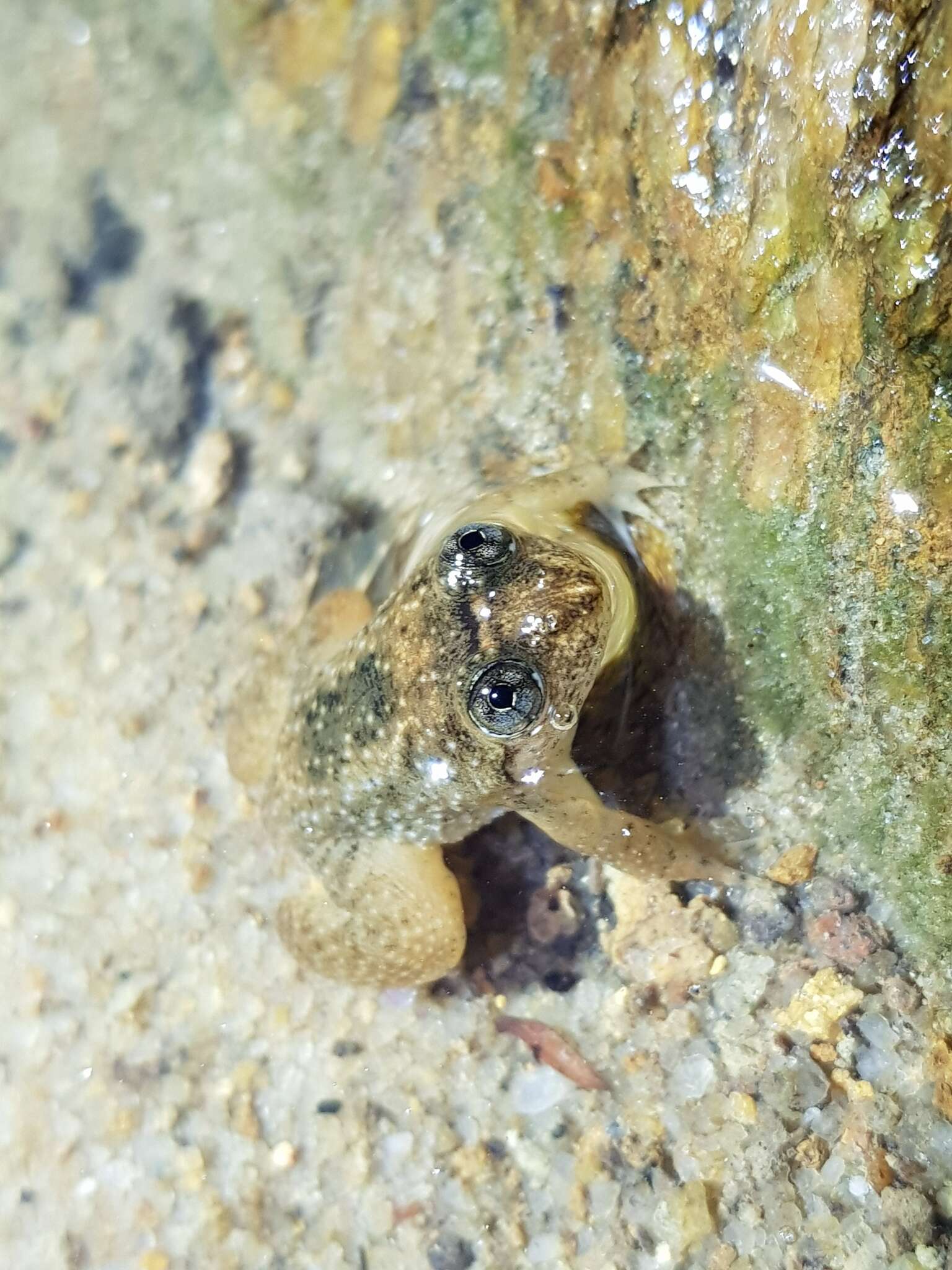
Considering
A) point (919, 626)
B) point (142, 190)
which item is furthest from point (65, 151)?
point (919, 626)

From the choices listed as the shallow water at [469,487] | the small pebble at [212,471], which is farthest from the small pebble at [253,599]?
the small pebble at [212,471]

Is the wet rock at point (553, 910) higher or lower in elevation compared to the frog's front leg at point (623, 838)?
lower

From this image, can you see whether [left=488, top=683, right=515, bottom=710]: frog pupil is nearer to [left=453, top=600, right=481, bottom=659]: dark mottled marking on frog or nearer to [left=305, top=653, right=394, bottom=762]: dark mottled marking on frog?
[left=453, top=600, right=481, bottom=659]: dark mottled marking on frog

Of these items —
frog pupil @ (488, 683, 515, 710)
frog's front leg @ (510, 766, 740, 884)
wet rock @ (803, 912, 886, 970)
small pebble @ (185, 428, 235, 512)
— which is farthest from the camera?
small pebble @ (185, 428, 235, 512)

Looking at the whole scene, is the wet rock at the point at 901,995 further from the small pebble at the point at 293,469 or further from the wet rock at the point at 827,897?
the small pebble at the point at 293,469

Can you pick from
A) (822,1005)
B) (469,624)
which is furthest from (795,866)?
(469,624)

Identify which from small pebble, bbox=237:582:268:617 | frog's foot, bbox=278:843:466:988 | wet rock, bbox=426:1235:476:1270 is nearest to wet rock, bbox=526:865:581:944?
frog's foot, bbox=278:843:466:988
